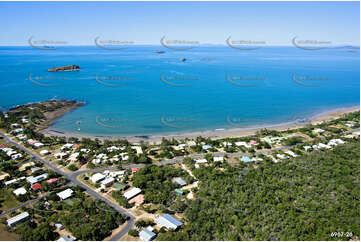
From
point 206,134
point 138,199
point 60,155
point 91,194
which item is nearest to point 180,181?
point 138,199

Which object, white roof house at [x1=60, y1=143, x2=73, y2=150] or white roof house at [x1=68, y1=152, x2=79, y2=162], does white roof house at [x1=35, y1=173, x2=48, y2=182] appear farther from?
white roof house at [x1=60, y1=143, x2=73, y2=150]

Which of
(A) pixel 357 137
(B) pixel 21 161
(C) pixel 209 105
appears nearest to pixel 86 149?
(B) pixel 21 161

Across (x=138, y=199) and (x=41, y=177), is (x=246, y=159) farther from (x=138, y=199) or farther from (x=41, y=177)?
(x=41, y=177)

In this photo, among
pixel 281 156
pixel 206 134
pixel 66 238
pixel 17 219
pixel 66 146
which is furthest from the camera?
pixel 206 134

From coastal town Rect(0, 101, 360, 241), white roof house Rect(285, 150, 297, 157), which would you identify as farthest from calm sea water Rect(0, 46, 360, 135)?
white roof house Rect(285, 150, 297, 157)

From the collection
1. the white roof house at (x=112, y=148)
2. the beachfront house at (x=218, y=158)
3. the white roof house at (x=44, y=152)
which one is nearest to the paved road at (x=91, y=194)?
the white roof house at (x=44, y=152)

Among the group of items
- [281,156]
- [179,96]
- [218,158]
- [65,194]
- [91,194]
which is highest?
[179,96]
